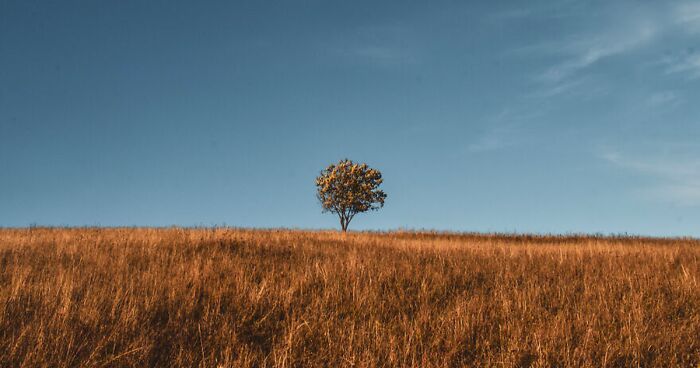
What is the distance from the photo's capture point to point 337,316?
5.39m

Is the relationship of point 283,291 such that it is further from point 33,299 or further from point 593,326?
point 593,326

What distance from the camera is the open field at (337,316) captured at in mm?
4215

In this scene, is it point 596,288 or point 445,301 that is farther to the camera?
point 596,288

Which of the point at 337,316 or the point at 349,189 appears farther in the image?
the point at 349,189

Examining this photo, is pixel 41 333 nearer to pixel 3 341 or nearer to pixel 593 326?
pixel 3 341

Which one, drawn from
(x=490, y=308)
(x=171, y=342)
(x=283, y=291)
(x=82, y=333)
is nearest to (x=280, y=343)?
(x=171, y=342)

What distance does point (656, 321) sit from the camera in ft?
18.5

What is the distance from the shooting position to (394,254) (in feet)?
34.6

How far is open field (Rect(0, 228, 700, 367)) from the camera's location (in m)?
4.21

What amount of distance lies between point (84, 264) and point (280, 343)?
5.26 meters

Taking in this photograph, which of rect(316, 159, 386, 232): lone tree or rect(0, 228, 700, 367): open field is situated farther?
rect(316, 159, 386, 232): lone tree

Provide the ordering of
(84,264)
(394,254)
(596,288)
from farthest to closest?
(394,254)
(84,264)
(596,288)

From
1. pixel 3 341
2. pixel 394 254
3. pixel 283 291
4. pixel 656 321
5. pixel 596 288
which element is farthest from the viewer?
pixel 394 254

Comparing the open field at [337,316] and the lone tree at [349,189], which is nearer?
the open field at [337,316]
